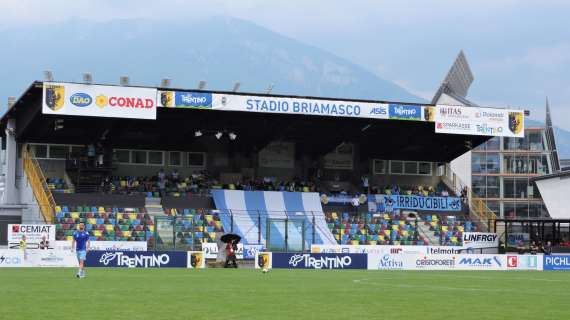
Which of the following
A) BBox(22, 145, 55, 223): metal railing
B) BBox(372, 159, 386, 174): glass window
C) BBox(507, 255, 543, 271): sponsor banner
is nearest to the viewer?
BBox(507, 255, 543, 271): sponsor banner

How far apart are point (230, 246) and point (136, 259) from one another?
15.7ft

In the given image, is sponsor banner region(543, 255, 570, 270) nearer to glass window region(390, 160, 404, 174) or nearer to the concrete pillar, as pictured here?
glass window region(390, 160, 404, 174)

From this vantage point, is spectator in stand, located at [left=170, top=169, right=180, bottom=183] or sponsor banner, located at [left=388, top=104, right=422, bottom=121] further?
spectator in stand, located at [left=170, top=169, right=180, bottom=183]

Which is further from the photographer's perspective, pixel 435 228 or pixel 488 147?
pixel 488 147

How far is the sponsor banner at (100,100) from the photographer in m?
57.1

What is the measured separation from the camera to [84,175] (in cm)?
6469

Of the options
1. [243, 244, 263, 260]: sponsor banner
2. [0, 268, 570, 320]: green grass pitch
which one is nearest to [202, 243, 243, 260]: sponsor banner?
[243, 244, 263, 260]: sponsor banner

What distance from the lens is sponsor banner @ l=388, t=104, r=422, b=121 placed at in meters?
64.1

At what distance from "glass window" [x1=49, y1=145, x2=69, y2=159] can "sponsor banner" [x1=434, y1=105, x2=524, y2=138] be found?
27.0m

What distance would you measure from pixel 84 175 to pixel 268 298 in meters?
43.3

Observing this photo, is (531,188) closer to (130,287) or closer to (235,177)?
(235,177)

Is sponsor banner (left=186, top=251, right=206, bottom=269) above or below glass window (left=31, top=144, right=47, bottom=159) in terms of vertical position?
below

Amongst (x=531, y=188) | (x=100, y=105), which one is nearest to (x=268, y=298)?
(x=100, y=105)

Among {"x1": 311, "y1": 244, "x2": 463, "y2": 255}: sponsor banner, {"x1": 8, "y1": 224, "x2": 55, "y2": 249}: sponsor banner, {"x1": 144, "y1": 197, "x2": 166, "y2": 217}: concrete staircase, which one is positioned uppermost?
{"x1": 144, "y1": 197, "x2": 166, "y2": 217}: concrete staircase
